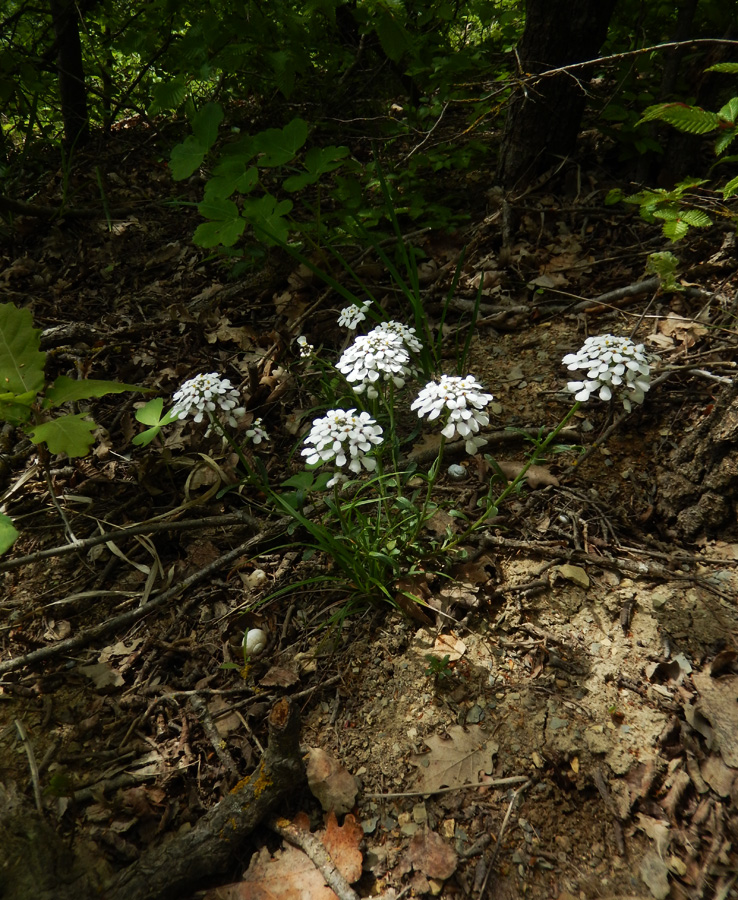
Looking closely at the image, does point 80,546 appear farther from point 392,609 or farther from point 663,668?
point 663,668

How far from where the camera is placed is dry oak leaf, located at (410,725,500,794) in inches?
58.2

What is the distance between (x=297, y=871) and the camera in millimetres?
1377

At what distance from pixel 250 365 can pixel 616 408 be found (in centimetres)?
164

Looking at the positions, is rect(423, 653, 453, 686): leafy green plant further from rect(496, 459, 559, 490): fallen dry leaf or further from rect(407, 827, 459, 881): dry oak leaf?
rect(496, 459, 559, 490): fallen dry leaf

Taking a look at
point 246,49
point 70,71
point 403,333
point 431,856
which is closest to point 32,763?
point 431,856

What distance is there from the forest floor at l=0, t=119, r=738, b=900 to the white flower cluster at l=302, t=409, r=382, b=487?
437 millimetres

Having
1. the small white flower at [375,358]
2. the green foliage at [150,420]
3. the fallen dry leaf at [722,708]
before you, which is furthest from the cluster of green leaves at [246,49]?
the fallen dry leaf at [722,708]

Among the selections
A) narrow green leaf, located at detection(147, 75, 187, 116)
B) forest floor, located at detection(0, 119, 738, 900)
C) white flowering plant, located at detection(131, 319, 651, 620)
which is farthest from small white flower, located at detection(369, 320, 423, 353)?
narrow green leaf, located at detection(147, 75, 187, 116)

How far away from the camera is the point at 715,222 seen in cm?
255

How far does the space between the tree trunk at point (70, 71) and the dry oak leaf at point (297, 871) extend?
14.4ft

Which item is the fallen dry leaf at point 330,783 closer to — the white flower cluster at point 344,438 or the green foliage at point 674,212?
the white flower cluster at point 344,438

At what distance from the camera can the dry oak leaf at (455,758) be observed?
4.85 feet

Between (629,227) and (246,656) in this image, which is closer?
(246,656)

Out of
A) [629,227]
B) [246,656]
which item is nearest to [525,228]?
[629,227]
